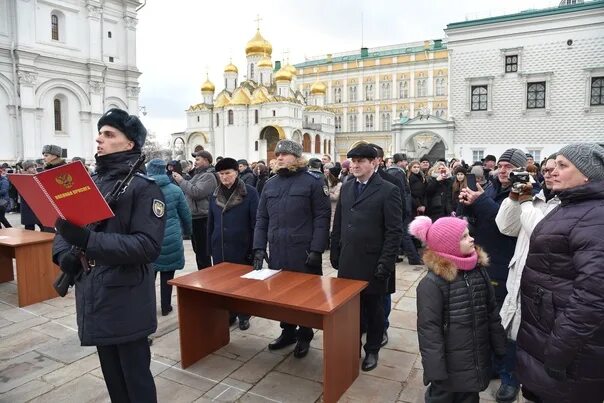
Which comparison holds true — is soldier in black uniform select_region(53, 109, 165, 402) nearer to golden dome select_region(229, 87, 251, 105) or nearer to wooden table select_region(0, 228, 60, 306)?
wooden table select_region(0, 228, 60, 306)

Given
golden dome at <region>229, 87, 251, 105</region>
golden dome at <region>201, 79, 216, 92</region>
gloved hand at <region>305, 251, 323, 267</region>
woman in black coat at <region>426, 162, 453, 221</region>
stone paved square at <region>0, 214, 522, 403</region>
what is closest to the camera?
stone paved square at <region>0, 214, 522, 403</region>

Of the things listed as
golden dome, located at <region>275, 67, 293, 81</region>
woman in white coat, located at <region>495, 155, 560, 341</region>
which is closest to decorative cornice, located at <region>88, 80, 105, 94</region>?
golden dome, located at <region>275, 67, 293, 81</region>

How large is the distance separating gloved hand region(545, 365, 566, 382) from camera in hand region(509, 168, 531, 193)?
129cm

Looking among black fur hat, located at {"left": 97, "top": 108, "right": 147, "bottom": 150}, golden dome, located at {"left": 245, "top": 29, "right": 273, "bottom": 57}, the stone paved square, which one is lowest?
the stone paved square

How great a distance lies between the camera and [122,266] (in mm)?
2518

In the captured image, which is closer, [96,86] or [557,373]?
[557,373]

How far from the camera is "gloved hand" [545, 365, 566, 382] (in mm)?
2189

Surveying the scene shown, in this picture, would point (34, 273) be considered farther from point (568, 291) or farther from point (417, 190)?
point (417, 190)

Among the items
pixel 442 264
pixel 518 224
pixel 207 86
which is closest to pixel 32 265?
pixel 442 264

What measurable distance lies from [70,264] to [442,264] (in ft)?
7.36

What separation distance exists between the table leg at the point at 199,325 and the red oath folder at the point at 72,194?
1.74 metres

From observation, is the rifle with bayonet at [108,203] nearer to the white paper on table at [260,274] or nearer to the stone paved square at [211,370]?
the stone paved square at [211,370]

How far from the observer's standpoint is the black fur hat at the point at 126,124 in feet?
8.44

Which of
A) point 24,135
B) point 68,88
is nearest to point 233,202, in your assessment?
point 24,135
